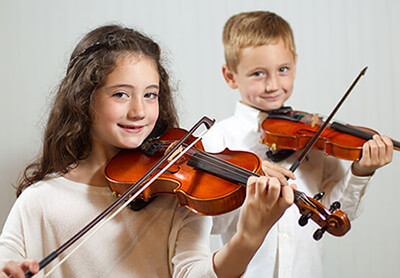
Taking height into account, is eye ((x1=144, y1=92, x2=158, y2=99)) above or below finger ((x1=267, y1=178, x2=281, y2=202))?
above

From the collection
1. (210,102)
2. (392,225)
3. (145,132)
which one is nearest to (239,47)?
(210,102)

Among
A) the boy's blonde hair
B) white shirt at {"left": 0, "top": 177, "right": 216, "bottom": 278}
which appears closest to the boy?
the boy's blonde hair

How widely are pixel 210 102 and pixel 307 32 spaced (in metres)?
0.43

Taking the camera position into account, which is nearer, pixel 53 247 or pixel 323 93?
pixel 53 247

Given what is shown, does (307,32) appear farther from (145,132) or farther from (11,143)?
(11,143)

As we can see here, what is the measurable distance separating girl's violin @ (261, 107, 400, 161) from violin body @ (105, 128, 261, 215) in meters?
0.26

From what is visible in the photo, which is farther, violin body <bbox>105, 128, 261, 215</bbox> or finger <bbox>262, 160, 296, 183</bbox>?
finger <bbox>262, 160, 296, 183</bbox>

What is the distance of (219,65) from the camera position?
1685 millimetres

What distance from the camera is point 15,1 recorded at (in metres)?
1.51

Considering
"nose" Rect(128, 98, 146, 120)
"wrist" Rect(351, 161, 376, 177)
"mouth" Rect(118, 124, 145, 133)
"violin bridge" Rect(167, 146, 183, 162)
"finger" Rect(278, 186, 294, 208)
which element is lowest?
"wrist" Rect(351, 161, 376, 177)

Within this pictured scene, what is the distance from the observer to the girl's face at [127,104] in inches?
40.3

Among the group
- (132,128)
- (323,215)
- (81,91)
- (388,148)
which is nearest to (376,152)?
(388,148)

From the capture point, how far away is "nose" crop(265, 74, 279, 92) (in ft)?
4.32

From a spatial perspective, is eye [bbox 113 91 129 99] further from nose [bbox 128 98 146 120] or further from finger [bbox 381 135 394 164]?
finger [bbox 381 135 394 164]
